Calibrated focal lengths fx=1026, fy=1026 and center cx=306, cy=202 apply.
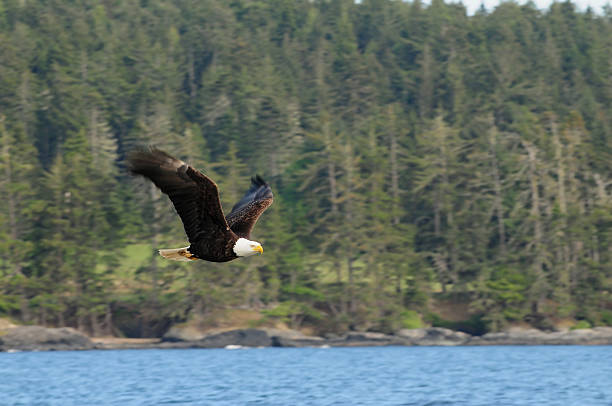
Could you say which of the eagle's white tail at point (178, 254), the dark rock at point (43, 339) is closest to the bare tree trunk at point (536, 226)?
the dark rock at point (43, 339)

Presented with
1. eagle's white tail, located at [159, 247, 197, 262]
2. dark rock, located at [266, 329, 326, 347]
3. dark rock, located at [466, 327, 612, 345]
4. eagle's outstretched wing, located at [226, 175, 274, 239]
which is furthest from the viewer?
dark rock, located at [266, 329, 326, 347]

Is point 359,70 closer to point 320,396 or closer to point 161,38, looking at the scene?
point 161,38

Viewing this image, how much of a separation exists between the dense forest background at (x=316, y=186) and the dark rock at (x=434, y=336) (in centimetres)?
152

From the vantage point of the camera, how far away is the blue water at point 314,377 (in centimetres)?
3062

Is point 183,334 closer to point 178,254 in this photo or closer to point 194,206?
point 178,254

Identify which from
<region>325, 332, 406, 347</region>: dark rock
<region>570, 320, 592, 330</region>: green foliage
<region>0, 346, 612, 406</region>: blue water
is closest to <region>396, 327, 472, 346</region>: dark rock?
<region>325, 332, 406, 347</region>: dark rock

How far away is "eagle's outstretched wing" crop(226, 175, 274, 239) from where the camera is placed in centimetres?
1597

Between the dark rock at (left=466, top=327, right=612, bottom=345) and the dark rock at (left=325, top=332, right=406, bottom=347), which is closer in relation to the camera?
the dark rock at (left=466, top=327, right=612, bottom=345)

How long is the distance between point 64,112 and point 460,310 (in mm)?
38327

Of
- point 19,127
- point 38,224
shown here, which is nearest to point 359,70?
point 19,127

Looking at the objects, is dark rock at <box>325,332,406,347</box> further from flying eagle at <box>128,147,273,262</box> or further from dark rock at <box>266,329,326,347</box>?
flying eagle at <box>128,147,273,262</box>

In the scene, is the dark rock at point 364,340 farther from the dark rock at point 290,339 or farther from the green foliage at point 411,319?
the green foliage at point 411,319

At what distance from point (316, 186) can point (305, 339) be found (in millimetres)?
13790

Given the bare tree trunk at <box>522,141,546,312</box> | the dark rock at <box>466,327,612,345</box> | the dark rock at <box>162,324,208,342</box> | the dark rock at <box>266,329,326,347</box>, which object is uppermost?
the bare tree trunk at <box>522,141,546,312</box>
